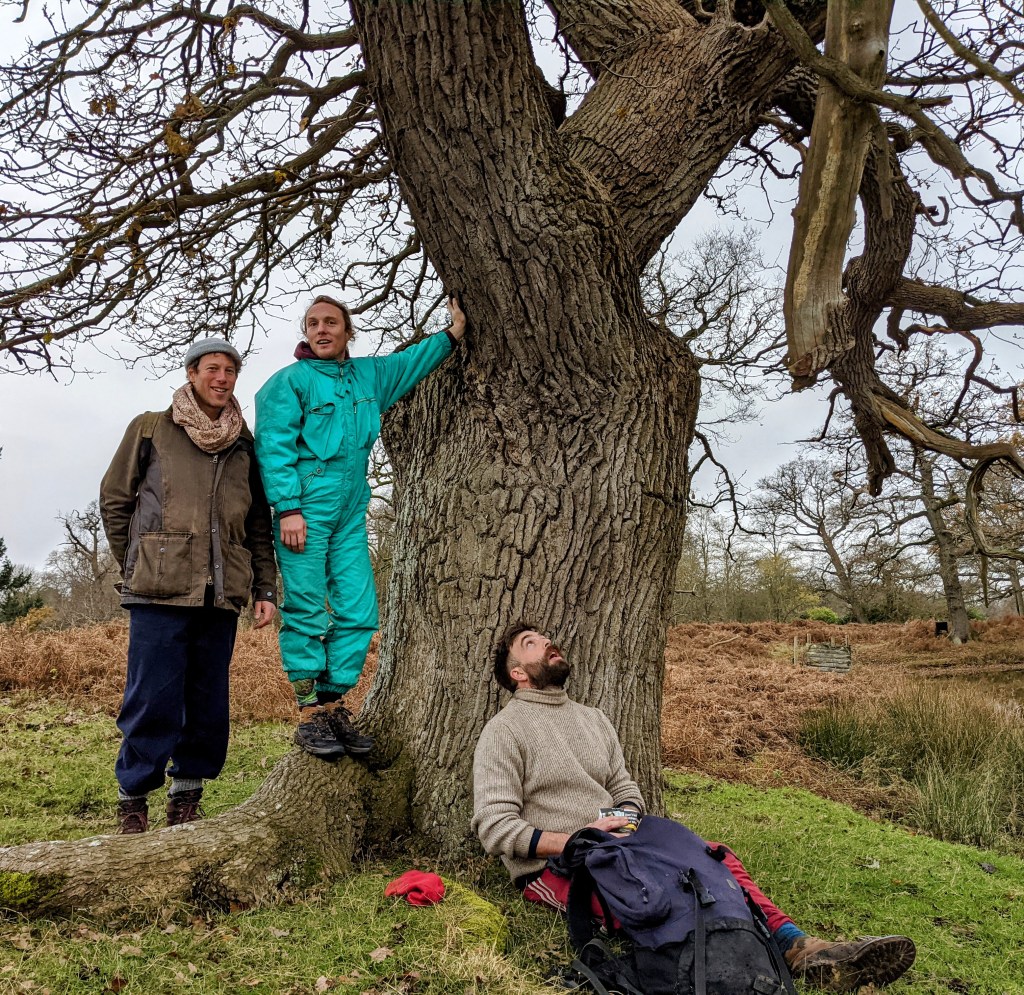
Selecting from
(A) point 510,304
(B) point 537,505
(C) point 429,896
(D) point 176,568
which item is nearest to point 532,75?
(A) point 510,304

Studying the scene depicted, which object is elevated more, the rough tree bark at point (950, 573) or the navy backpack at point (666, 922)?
the rough tree bark at point (950, 573)

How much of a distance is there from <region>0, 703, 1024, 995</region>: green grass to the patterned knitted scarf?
199cm

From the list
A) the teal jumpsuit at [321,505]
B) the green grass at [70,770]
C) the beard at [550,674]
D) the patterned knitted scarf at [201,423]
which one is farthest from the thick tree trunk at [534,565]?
the green grass at [70,770]

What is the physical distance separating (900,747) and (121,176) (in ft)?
29.3

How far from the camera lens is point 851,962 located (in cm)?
289

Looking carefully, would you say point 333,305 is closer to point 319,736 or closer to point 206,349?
point 206,349

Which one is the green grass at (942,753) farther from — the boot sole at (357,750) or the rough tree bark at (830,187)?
the boot sole at (357,750)

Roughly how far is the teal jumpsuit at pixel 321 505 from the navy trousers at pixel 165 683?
0.43 meters

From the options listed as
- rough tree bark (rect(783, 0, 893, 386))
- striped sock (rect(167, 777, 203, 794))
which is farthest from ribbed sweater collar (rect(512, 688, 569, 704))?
rough tree bark (rect(783, 0, 893, 386))

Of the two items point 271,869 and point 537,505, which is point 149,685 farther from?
point 537,505

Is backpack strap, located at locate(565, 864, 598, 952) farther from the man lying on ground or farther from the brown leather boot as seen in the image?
the brown leather boot

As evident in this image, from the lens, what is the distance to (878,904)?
13.1 feet

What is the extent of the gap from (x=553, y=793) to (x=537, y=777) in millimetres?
98

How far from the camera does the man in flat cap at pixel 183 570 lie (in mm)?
3539
